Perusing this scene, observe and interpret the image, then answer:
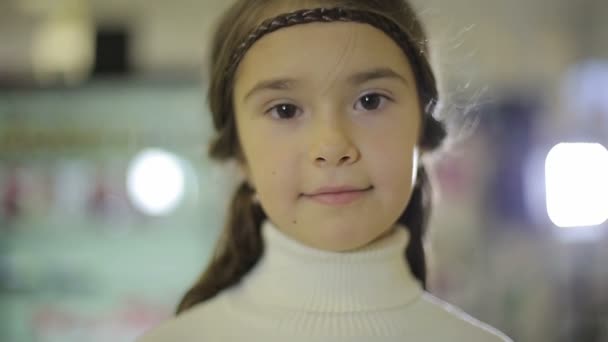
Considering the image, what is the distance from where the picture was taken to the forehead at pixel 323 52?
1.63 ft

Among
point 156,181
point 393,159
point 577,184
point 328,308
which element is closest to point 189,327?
point 328,308

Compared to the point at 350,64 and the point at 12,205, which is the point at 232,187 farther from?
the point at 12,205

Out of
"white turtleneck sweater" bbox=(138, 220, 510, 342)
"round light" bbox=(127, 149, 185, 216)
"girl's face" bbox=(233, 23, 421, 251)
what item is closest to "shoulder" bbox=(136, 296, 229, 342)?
"white turtleneck sweater" bbox=(138, 220, 510, 342)

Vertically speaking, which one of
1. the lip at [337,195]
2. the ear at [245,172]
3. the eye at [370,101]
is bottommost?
the lip at [337,195]

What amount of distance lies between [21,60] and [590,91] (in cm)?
114

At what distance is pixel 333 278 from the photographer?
Answer: 0.54m

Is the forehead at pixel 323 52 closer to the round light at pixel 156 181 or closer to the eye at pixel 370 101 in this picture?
the eye at pixel 370 101

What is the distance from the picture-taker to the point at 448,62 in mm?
580

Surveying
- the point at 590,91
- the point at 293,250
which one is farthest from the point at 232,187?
the point at 590,91

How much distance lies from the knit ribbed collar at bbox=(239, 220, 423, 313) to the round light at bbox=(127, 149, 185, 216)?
0.88m

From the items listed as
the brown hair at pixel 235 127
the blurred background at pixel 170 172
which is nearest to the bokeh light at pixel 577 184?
the blurred background at pixel 170 172

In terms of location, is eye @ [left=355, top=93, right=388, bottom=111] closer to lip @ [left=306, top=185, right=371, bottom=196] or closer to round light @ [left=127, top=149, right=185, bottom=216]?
lip @ [left=306, top=185, right=371, bottom=196]

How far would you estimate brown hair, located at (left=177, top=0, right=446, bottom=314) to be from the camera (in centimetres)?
52

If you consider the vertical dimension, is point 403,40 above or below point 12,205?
above
